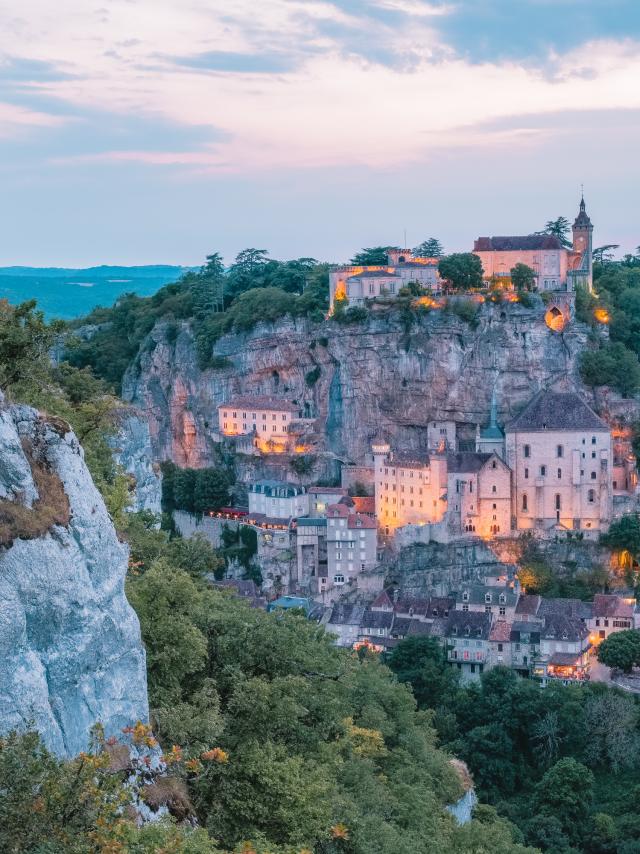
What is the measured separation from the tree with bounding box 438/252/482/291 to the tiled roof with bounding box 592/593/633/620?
20236 millimetres

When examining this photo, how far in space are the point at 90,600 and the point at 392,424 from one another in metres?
57.4

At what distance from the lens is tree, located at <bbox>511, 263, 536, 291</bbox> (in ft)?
236

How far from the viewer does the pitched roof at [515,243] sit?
74500 mm

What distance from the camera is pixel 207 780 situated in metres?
18.3

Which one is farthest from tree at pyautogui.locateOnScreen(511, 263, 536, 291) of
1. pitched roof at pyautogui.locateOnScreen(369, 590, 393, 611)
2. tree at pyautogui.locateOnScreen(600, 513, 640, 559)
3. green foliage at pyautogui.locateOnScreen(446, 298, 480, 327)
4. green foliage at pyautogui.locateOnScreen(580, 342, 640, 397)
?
pitched roof at pyautogui.locateOnScreen(369, 590, 393, 611)

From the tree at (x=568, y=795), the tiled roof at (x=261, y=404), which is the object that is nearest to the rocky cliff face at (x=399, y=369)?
the tiled roof at (x=261, y=404)

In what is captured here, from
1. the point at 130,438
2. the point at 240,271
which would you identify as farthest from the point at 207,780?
the point at 240,271

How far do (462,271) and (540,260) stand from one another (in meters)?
5.20

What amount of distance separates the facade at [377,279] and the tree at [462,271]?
3.19 ft

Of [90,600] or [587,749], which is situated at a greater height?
[90,600]

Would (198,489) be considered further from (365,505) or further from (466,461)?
(466,461)

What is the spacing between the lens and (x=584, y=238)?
260ft

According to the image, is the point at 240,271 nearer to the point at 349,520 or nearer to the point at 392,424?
the point at 392,424

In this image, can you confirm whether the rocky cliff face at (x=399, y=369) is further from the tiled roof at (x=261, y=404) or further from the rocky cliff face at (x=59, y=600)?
the rocky cliff face at (x=59, y=600)
